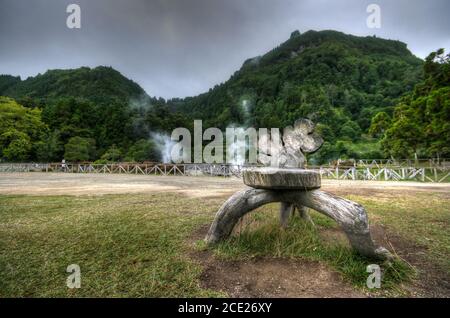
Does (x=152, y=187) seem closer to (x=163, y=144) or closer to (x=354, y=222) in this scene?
(x=354, y=222)

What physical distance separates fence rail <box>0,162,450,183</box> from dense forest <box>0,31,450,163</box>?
1.98 m

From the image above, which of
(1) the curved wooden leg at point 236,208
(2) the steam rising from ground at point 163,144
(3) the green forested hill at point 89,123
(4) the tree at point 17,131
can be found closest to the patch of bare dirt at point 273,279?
(1) the curved wooden leg at point 236,208

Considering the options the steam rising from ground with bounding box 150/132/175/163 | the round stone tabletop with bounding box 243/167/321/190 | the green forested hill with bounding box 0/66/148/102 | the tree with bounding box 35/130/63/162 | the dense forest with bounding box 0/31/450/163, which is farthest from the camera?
the green forested hill with bounding box 0/66/148/102

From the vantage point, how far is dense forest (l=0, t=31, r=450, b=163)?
60.2ft

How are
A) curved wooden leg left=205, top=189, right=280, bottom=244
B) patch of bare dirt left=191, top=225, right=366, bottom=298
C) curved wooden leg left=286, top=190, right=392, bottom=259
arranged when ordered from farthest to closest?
curved wooden leg left=205, top=189, right=280, bottom=244 → curved wooden leg left=286, top=190, right=392, bottom=259 → patch of bare dirt left=191, top=225, right=366, bottom=298

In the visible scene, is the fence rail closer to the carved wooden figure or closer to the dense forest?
the dense forest

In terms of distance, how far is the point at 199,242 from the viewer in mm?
2982

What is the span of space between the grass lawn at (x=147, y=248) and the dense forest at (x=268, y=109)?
599 inches

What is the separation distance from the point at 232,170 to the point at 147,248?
1702 cm

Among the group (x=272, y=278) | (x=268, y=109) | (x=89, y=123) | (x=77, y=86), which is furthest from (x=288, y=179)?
(x=77, y=86)

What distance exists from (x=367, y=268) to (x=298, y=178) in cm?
102

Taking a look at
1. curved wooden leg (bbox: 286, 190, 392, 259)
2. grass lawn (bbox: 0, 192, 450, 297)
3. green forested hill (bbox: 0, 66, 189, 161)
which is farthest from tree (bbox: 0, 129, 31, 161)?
curved wooden leg (bbox: 286, 190, 392, 259)

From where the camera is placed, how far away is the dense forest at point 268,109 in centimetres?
1834
